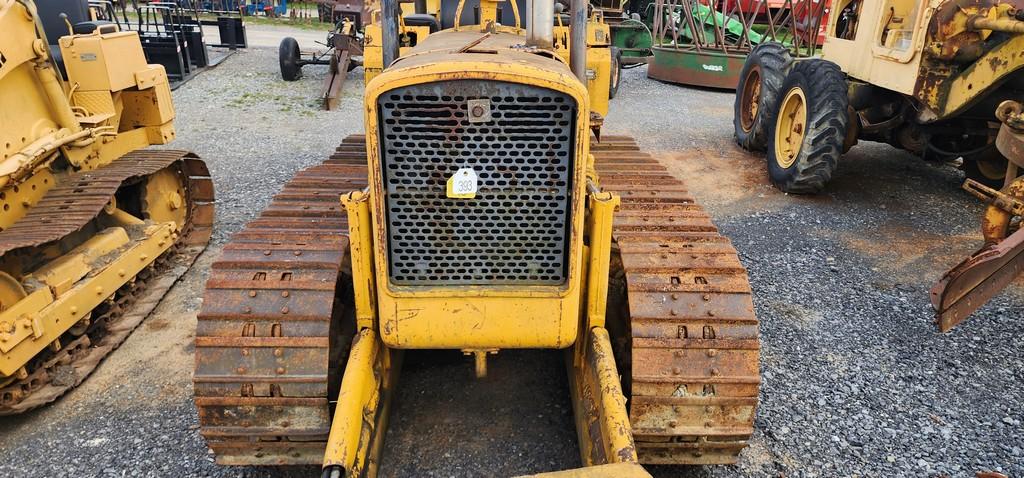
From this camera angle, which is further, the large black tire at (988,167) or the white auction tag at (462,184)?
the large black tire at (988,167)

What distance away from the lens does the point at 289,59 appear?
1360 cm

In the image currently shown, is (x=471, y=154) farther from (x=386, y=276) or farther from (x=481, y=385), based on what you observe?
(x=481, y=385)

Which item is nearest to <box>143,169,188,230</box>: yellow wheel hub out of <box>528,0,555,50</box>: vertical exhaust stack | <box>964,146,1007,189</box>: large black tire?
<box>528,0,555,50</box>: vertical exhaust stack

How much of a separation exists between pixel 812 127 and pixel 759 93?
89.4 inches

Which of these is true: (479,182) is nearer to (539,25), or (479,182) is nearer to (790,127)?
(539,25)

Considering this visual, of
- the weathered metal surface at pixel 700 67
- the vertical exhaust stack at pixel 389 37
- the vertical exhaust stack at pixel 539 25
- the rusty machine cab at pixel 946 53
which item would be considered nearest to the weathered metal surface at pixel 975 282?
the rusty machine cab at pixel 946 53

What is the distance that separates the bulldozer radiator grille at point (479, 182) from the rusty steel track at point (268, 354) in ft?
1.82

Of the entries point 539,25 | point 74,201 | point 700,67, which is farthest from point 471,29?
point 700,67

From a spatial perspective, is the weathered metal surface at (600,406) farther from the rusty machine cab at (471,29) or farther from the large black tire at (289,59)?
the large black tire at (289,59)

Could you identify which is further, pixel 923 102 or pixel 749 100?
pixel 749 100

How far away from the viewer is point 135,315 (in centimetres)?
516

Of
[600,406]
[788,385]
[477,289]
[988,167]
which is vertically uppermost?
[477,289]

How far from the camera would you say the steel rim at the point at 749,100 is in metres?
10.0

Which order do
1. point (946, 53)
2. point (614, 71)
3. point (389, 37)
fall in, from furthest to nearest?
point (614, 71) < point (946, 53) < point (389, 37)
